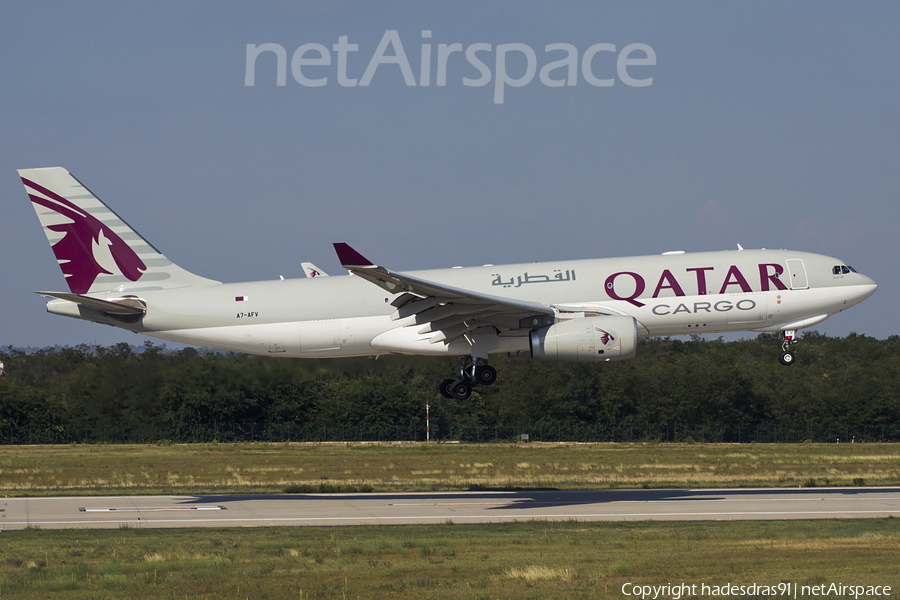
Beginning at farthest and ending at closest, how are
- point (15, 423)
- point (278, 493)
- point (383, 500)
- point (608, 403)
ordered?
point (608, 403)
point (15, 423)
point (278, 493)
point (383, 500)

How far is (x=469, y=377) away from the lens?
118 ft

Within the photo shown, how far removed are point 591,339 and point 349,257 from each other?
9.32m

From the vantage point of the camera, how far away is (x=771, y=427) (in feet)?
278

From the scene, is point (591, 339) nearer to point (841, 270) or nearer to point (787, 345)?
point (787, 345)

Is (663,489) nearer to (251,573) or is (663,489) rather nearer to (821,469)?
(821,469)

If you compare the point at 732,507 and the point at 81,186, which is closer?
the point at 732,507

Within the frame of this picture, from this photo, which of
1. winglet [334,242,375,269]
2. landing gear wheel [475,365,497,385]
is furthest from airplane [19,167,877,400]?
winglet [334,242,375,269]

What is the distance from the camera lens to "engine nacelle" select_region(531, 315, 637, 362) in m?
33.3

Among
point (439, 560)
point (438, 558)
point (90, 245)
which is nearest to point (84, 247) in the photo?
point (90, 245)

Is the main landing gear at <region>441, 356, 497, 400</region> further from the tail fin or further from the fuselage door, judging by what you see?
the fuselage door

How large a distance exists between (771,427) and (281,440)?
139ft

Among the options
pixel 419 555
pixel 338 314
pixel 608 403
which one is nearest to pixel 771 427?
pixel 608 403

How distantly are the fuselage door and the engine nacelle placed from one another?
6677 millimetres

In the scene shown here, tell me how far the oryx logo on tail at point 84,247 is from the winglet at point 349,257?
12830 millimetres
